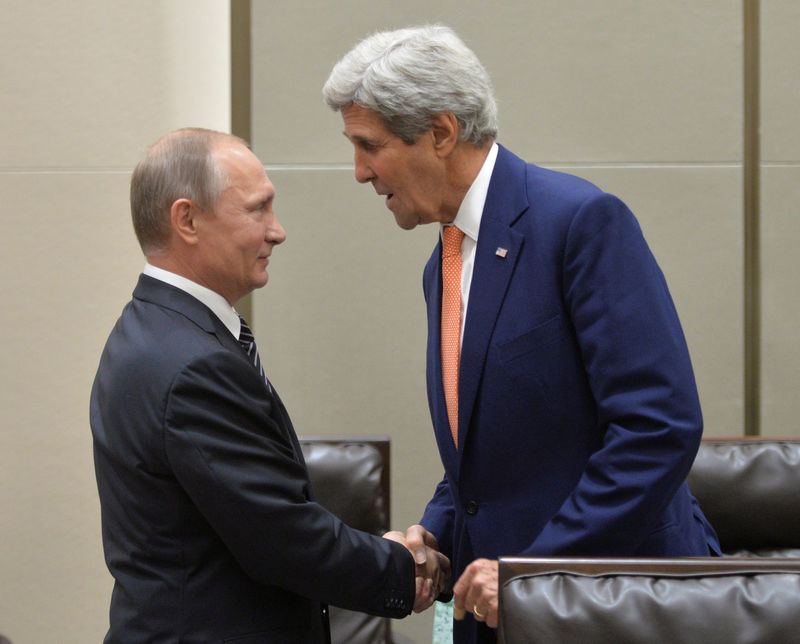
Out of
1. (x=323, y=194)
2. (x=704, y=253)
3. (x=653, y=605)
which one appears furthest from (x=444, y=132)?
(x=704, y=253)

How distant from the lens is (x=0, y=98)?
307cm

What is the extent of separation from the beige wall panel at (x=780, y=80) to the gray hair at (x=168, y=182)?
7.22ft

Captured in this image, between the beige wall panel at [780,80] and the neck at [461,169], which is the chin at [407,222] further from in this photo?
the beige wall panel at [780,80]

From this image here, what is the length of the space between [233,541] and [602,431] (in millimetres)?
618

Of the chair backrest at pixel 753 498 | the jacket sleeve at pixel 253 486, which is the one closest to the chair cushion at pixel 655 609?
the jacket sleeve at pixel 253 486

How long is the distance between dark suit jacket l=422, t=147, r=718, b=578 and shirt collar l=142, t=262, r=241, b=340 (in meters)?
0.39

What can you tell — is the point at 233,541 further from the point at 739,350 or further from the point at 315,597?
the point at 739,350

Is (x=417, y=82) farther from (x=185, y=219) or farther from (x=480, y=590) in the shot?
(x=480, y=590)

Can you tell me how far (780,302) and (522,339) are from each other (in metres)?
1.89

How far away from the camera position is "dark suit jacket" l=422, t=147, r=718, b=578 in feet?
4.60

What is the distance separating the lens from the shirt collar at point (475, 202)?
165 cm

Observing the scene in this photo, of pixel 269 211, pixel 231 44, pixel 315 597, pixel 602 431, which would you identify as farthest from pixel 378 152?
pixel 231 44

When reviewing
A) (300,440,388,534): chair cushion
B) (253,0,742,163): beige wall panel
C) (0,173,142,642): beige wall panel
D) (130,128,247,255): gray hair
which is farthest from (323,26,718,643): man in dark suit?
(0,173,142,642): beige wall panel

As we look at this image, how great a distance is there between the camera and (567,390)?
1.50 meters
